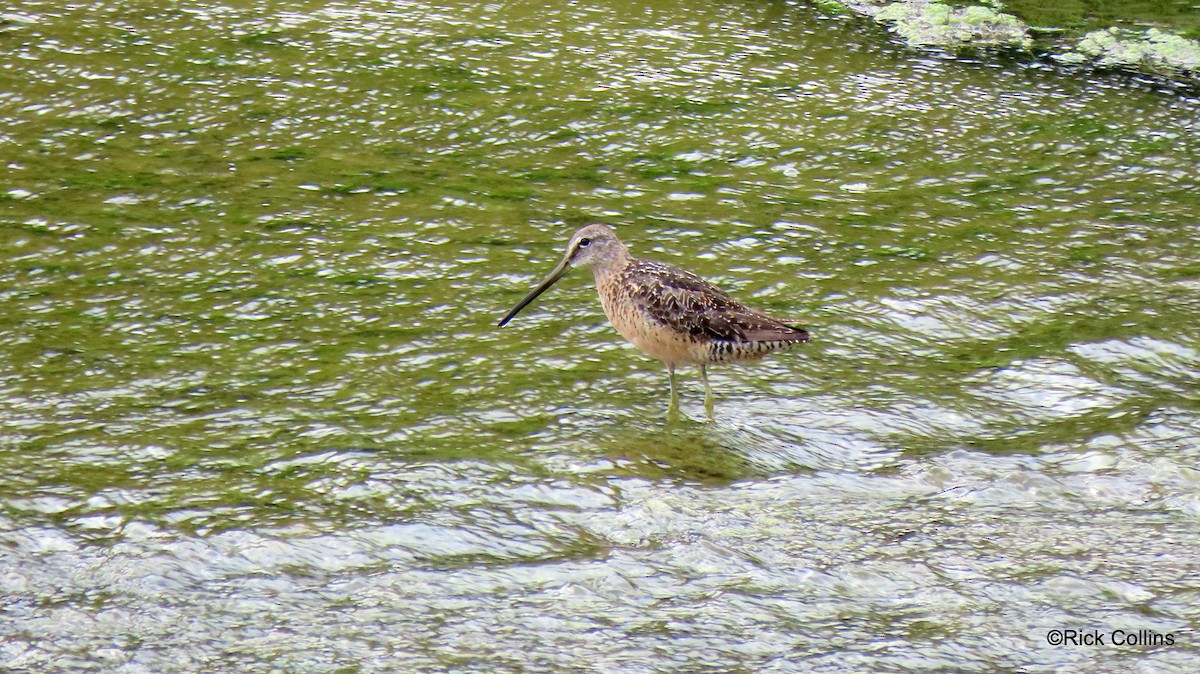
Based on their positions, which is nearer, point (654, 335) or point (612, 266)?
point (654, 335)

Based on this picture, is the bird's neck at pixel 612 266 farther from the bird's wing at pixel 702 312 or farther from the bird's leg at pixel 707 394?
the bird's leg at pixel 707 394

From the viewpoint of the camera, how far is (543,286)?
20.1 ft

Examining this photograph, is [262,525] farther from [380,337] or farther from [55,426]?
[380,337]

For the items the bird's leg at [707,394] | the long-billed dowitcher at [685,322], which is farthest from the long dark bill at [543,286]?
the bird's leg at [707,394]

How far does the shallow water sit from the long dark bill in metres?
0.11

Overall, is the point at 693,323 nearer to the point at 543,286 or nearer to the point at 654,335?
the point at 654,335

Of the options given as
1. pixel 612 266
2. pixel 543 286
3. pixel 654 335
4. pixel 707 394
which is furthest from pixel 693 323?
pixel 543 286

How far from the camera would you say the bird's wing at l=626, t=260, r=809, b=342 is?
550cm

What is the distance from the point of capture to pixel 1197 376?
18.6 feet

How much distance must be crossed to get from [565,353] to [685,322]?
66cm

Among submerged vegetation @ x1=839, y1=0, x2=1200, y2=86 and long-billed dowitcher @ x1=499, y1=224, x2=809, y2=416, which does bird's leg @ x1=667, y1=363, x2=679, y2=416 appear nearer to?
long-billed dowitcher @ x1=499, y1=224, x2=809, y2=416

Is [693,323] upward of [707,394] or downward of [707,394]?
upward

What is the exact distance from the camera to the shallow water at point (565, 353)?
4215 millimetres

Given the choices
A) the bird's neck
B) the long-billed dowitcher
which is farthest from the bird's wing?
the bird's neck
